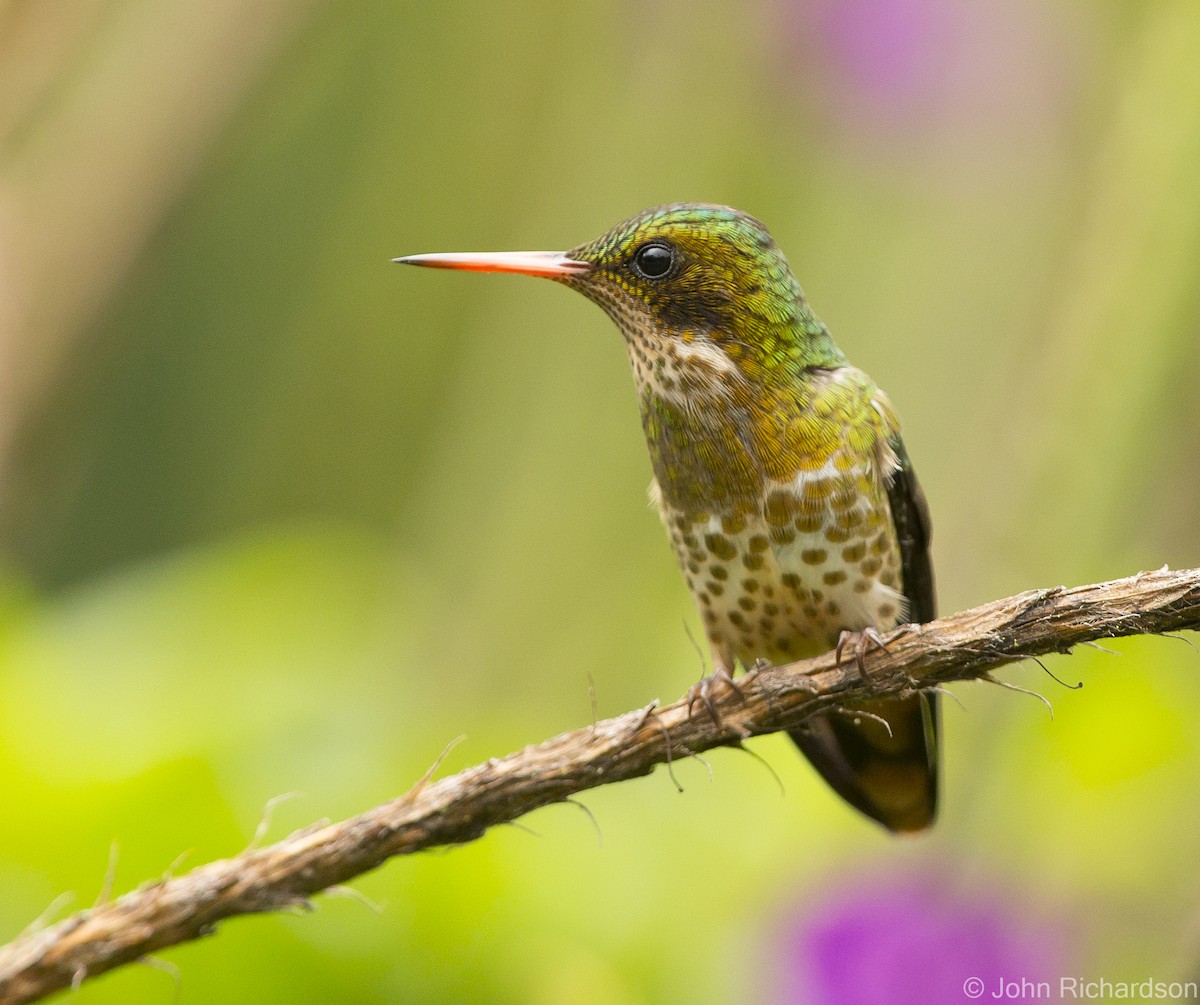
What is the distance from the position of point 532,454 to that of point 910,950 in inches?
93.2

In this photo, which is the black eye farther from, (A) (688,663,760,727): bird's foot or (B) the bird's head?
(A) (688,663,760,727): bird's foot

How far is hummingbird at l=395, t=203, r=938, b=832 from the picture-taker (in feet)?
6.86

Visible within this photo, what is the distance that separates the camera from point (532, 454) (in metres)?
4.57

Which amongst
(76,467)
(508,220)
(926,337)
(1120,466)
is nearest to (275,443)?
(76,467)

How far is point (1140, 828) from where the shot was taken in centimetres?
264

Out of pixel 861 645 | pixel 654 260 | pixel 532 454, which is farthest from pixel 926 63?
pixel 861 645

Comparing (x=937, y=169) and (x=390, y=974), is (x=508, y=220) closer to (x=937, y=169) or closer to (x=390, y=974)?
(x=937, y=169)

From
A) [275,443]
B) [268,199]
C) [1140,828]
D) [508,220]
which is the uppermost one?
[268,199]

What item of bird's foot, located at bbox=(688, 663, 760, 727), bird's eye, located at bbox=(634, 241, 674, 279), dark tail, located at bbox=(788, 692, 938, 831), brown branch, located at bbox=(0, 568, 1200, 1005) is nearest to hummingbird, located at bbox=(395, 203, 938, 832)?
bird's eye, located at bbox=(634, 241, 674, 279)

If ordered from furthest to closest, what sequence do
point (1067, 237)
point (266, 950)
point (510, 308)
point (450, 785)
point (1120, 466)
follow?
point (510, 308) → point (1067, 237) → point (266, 950) → point (1120, 466) → point (450, 785)

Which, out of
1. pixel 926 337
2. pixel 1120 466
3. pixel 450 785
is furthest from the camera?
pixel 926 337

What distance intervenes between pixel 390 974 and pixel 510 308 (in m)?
2.69

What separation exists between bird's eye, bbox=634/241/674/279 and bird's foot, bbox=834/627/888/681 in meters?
0.64

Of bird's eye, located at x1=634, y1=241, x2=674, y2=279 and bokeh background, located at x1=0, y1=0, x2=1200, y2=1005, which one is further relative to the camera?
bokeh background, located at x1=0, y1=0, x2=1200, y2=1005
